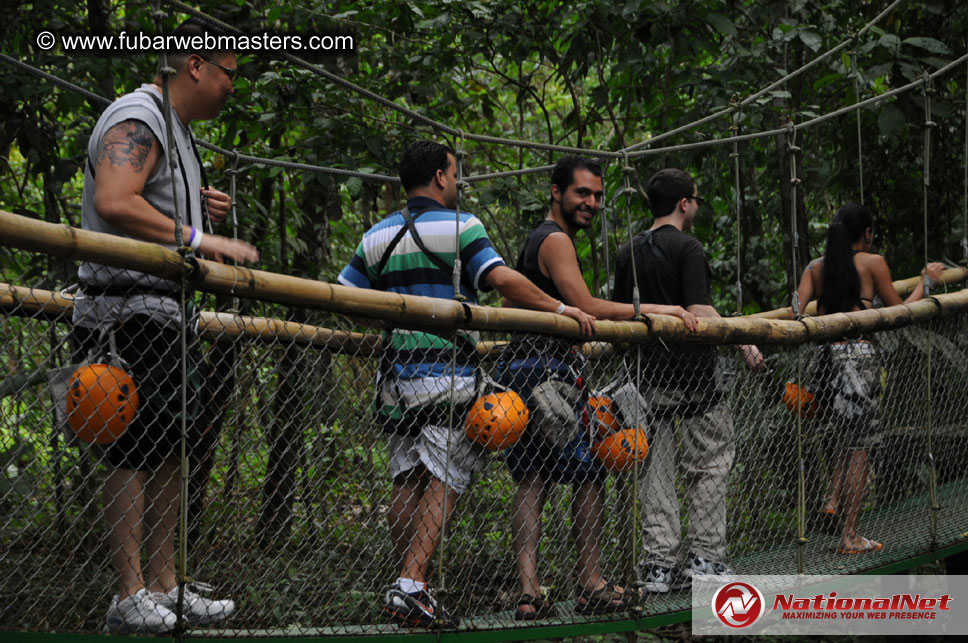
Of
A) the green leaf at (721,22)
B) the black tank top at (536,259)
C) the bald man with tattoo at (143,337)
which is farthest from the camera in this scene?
the green leaf at (721,22)

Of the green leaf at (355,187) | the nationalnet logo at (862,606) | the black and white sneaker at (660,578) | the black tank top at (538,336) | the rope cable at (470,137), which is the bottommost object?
the nationalnet logo at (862,606)

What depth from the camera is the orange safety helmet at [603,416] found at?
105 inches

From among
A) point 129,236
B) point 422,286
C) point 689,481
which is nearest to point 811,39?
point 689,481

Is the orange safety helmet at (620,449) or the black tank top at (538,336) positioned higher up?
the black tank top at (538,336)

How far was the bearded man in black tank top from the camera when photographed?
2537 mm

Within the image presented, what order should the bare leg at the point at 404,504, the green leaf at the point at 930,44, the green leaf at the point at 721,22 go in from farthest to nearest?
the green leaf at the point at 930,44, the green leaf at the point at 721,22, the bare leg at the point at 404,504

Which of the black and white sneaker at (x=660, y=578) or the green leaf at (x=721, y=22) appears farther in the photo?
the green leaf at (x=721, y=22)

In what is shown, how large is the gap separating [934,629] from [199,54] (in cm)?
448

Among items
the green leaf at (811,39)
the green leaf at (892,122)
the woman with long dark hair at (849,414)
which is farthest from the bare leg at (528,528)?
the green leaf at (892,122)

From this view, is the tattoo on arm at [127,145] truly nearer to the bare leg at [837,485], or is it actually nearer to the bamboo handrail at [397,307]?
the bamboo handrail at [397,307]

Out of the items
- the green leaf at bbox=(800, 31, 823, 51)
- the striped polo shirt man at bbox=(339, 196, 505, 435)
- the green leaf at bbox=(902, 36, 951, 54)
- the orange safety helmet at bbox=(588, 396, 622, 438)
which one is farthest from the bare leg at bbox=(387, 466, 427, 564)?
the green leaf at bbox=(902, 36, 951, 54)

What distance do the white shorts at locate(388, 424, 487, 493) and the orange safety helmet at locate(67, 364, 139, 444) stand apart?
73cm

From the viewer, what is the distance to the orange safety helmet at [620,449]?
2.64 m

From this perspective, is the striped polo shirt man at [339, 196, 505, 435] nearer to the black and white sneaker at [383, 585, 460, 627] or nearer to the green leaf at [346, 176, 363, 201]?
the black and white sneaker at [383, 585, 460, 627]
